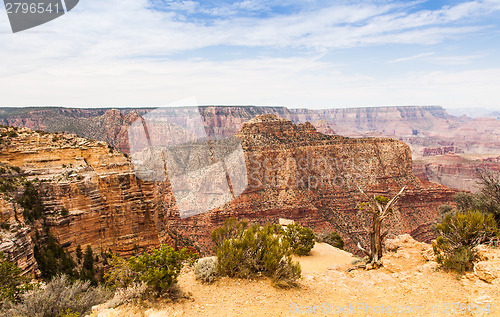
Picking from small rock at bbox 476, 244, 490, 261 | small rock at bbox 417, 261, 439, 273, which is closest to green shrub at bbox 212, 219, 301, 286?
small rock at bbox 417, 261, 439, 273

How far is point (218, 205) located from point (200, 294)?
38.3 m

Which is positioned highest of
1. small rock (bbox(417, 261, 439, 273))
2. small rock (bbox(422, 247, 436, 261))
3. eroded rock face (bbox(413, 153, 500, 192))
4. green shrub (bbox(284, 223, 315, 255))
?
small rock (bbox(417, 261, 439, 273))

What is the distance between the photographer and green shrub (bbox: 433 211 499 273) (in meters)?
10.9

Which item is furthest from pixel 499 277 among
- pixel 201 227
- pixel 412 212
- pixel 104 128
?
pixel 104 128

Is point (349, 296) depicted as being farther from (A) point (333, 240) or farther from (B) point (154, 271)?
(A) point (333, 240)

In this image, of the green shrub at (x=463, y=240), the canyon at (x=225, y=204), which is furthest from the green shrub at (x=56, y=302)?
the green shrub at (x=463, y=240)

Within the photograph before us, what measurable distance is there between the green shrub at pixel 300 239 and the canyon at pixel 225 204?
556 cm

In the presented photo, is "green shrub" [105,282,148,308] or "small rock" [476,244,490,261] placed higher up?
"green shrub" [105,282,148,308]

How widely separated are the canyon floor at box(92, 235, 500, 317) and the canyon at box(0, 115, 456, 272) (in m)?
3.29

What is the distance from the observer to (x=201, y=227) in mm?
43375

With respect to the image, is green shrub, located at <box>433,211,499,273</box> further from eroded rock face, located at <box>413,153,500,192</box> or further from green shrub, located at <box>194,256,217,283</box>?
eroded rock face, located at <box>413,153,500,192</box>

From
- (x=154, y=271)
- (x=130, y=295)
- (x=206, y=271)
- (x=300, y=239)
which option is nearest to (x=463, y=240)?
(x=206, y=271)

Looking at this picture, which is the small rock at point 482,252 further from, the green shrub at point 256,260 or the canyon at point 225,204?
the green shrub at point 256,260

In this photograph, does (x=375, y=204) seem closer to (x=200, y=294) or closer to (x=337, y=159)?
(x=200, y=294)
